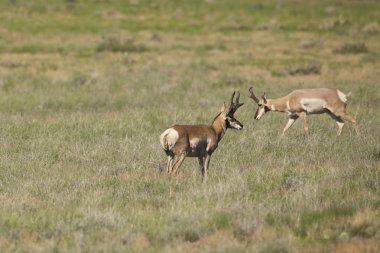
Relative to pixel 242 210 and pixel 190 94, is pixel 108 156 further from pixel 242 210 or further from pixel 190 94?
pixel 190 94

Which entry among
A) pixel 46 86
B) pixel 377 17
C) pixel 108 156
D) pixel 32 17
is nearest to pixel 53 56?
pixel 46 86

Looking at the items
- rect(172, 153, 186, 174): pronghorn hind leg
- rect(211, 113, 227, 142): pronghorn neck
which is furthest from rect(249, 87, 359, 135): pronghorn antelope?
rect(172, 153, 186, 174): pronghorn hind leg

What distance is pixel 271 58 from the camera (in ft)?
105

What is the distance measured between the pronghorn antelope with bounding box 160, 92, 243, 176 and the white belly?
14.2ft

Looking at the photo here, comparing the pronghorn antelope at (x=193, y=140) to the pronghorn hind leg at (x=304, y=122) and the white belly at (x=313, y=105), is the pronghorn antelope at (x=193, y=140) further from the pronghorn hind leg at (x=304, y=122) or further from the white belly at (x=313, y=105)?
the white belly at (x=313, y=105)

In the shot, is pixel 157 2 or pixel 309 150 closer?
pixel 309 150

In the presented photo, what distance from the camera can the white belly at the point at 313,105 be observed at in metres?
15.9

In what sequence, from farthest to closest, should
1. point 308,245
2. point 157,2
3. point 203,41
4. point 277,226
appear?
point 157,2 < point 203,41 < point 277,226 < point 308,245

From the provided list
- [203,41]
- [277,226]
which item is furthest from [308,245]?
[203,41]

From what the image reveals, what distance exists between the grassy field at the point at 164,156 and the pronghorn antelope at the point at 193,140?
316 millimetres

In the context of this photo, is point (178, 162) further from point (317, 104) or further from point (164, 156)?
point (317, 104)

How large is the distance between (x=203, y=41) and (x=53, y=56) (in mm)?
9076

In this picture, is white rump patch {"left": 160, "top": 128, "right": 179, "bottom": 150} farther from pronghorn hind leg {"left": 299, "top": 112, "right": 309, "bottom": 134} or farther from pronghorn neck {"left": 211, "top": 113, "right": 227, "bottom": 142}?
pronghorn hind leg {"left": 299, "top": 112, "right": 309, "bottom": 134}

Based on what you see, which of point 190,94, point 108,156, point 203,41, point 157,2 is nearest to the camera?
point 108,156
